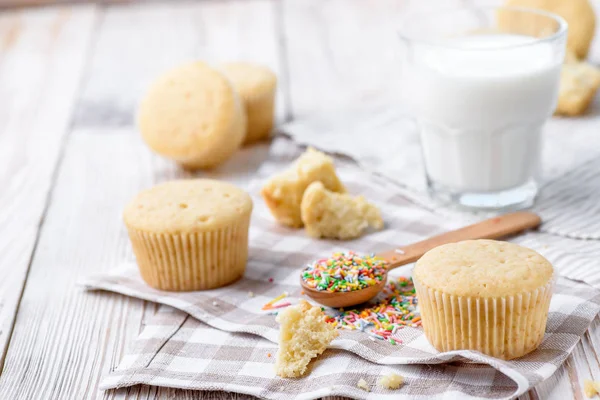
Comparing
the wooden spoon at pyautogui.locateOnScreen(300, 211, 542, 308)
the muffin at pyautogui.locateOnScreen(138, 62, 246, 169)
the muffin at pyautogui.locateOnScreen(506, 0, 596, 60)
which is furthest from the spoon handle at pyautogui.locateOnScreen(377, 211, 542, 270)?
the muffin at pyautogui.locateOnScreen(506, 0, 596, 60)

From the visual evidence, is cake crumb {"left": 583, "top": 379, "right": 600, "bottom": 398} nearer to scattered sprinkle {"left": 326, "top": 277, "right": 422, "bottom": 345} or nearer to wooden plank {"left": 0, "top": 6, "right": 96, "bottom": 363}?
scattered sprinkle {"left": 326, "top": 277, "right": 422, "bottom": 345}

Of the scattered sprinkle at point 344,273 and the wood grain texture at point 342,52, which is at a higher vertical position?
the scattered sprinkle at point 344,273

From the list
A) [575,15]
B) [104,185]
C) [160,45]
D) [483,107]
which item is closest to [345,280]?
[483,107]

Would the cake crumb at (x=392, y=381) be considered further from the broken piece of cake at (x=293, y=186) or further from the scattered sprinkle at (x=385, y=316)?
the broken piece of cake at (x=293, y=186)

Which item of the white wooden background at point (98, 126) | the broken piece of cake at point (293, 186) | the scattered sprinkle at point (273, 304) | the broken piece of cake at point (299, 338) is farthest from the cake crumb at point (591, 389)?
the broken piece of cake at point (293, 186)

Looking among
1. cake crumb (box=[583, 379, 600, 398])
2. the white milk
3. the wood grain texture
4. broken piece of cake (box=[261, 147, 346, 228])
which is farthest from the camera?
the wood grain texture
